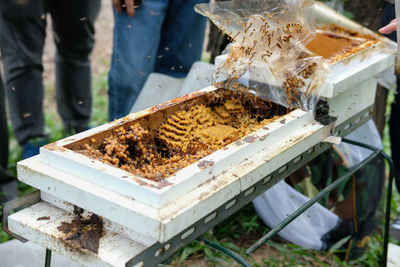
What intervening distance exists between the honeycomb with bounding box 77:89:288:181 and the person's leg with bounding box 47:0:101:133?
1592 millimetres

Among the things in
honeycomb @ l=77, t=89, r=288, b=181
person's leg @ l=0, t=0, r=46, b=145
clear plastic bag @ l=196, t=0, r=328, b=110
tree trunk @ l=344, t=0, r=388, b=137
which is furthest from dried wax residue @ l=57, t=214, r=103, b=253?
tree trunk @ l=344, t=0, r=388, b=137

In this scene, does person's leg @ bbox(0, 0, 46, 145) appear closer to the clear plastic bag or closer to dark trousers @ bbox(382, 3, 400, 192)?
the clear plastic bag

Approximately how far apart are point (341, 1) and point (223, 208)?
194 cm

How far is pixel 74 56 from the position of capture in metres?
3.29

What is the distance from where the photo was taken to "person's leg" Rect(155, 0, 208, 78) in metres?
2.81

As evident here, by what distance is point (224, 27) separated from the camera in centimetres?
181

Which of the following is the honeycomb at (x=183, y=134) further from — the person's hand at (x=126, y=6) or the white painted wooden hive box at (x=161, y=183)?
the person's hand at (x=126, y=6)

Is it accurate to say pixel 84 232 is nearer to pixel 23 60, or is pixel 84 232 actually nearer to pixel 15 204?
pixel 15 204

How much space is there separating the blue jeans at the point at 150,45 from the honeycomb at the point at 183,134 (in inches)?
38.0

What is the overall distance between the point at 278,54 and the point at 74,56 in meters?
1.92

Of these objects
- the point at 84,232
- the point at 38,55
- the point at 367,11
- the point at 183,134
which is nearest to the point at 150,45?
the point at 38,55

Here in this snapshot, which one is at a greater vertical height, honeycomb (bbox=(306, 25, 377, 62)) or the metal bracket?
honeycomb (bbox=(306, 25, 377, 62))

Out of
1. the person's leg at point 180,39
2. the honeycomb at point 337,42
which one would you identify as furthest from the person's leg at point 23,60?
the honeycomb at point 337,42

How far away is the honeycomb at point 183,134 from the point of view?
1398 mm
